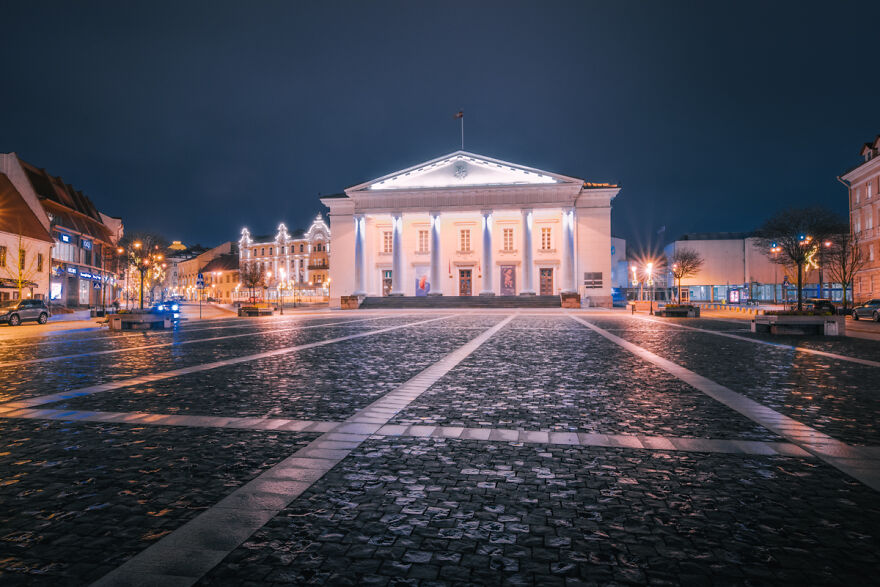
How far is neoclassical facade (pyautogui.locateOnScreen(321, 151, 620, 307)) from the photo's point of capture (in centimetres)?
5156

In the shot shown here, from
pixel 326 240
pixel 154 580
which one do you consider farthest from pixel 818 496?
pixel 326 240

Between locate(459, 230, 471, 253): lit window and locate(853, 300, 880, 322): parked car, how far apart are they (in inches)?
1373

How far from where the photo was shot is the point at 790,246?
43.1 m

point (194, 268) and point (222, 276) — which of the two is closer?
point (222, 276)

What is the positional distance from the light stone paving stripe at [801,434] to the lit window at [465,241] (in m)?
49.0

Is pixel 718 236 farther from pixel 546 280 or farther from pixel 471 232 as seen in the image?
pixel 471 232

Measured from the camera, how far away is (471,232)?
187 ft

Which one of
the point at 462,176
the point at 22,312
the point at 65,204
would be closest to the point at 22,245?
the point at 65,204

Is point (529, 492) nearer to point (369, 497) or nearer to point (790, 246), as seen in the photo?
point (369, 497)

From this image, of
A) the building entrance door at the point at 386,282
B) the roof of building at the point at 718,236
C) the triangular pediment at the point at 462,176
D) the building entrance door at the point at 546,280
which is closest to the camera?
the triangular pediment at the point at 462,176

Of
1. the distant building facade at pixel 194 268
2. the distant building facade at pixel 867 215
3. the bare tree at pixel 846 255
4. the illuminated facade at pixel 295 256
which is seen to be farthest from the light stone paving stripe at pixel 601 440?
the distant building facade at pixel 194 268

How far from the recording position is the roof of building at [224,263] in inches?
4375

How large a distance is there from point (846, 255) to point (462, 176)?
3427 centimetres

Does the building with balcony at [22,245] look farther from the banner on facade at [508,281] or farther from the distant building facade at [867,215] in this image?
the distant building facade at [867,215]
